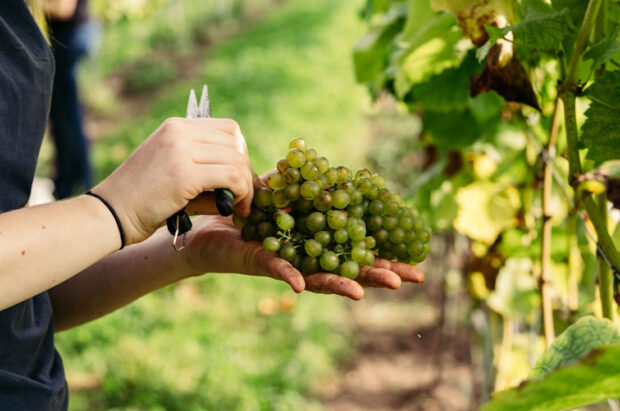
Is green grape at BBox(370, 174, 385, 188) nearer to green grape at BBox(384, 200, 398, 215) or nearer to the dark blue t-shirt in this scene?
green grape at BBox(384, 200, 398, 215)

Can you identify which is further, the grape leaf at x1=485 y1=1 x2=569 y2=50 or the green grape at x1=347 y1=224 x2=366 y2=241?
the green grape at x1=347 y1=224 x2=366 y2=241

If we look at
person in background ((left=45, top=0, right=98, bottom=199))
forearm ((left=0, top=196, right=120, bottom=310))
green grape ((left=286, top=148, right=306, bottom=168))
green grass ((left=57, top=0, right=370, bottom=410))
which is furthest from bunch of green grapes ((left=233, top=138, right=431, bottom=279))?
person in background ((left=45, top=0, right=98, bottom=199))

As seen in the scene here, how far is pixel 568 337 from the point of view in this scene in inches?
30.0

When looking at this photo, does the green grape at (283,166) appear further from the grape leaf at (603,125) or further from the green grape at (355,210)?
the grape leaf at (603,125)

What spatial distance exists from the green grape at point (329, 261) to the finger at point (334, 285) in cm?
2

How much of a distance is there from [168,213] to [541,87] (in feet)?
3.34

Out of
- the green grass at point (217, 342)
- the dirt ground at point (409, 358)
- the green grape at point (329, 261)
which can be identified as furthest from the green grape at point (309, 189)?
the green grass at point (217, 342)

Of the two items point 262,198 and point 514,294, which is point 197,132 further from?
point 514,294

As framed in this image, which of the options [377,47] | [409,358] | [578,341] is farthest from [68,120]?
[578,341]

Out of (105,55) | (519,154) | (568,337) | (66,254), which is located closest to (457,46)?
(519,154)

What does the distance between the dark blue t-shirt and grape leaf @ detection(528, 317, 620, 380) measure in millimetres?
810

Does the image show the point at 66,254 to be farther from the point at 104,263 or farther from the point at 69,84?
the point at 69,84

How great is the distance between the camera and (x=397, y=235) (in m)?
1.11

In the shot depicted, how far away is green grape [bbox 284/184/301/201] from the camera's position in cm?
104
